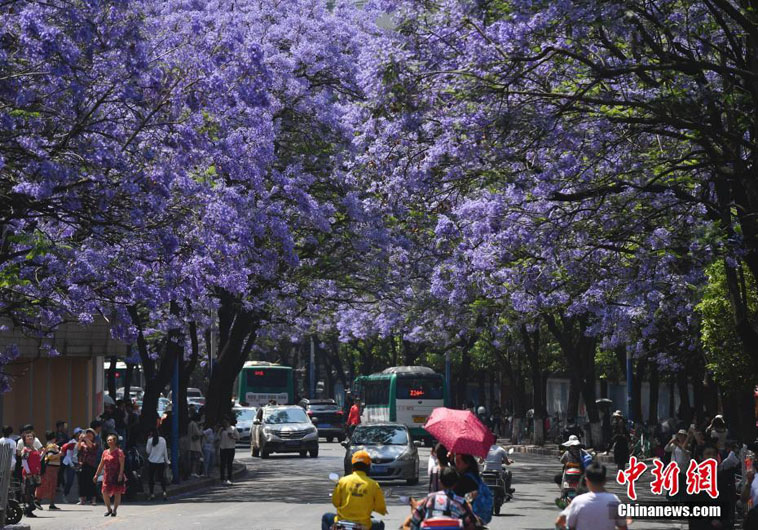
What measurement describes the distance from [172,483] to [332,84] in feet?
37.0

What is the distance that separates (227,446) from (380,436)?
165 inches

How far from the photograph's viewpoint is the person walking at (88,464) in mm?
27828

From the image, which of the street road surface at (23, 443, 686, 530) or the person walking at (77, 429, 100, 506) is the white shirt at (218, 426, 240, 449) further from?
the person walking at (77, 429, 100, 506)

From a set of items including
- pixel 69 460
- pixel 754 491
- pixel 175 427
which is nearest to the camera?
pixel 754 491

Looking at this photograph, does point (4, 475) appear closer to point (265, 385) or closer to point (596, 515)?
point (596, 515)

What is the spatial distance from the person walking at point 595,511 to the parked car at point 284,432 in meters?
35.5

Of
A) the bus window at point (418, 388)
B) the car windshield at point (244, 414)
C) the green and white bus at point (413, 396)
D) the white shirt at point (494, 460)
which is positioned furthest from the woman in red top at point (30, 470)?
the car windshield at point (244, 414)

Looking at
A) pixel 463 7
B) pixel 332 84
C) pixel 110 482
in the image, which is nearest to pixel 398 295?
pixel 332 84

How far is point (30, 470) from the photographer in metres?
25.9

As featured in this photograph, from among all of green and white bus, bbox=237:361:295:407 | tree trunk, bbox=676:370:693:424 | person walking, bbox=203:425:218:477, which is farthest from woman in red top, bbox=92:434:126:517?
green and white bus, bbox=237:361:295:407

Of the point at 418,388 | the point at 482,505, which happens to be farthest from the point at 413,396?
the point at 482,505

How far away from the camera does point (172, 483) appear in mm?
32062

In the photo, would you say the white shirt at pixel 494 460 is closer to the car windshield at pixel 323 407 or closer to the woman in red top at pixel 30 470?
the woman in red top at pixel 30 470

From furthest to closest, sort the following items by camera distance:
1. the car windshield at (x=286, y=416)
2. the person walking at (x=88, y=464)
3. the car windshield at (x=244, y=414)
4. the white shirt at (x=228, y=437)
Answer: the car windshield at (x=244, y=414) < the car windshield at (x=286, y=416) < the white shirt at (x=228, y=437) < the person walking at (x=88, y=464)
